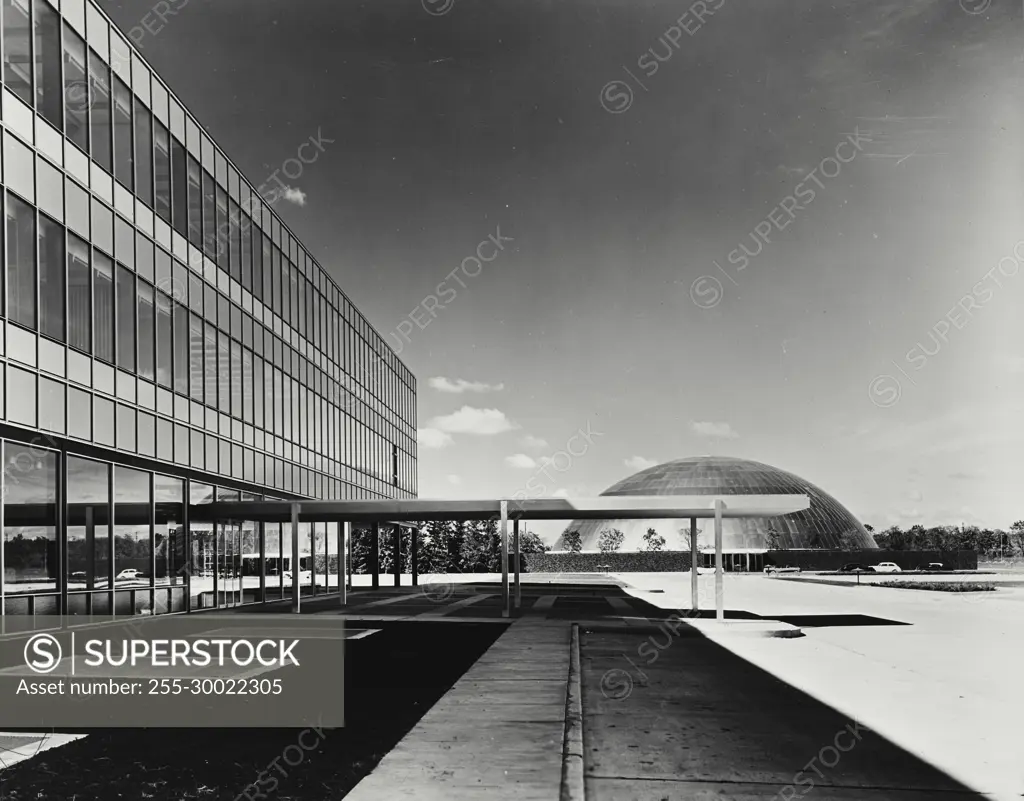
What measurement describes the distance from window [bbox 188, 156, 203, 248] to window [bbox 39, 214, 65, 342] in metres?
7.58

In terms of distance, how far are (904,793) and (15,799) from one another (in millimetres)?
7287

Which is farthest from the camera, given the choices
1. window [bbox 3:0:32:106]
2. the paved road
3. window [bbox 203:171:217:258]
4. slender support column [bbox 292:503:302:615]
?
slender support column [bbox 292:503:302:615]

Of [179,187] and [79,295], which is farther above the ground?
[179,187]

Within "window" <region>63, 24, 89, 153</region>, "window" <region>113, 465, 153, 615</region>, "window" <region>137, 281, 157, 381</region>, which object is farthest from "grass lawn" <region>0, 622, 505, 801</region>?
"window" <region>63, 24, 89, 153</region>

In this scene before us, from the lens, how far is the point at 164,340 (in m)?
26.2

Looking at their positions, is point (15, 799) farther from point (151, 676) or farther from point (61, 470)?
point (61, 470)

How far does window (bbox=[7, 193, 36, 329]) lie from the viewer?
63.0 feet

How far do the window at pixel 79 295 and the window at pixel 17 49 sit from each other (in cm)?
318

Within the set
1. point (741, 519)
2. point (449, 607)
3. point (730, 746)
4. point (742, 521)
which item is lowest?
→ point (742, 521)

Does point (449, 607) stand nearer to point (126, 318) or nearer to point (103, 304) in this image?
point (126, 318)

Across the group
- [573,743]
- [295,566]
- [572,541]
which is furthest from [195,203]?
[572,541]

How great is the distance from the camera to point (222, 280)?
30812 mm

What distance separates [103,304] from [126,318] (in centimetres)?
117

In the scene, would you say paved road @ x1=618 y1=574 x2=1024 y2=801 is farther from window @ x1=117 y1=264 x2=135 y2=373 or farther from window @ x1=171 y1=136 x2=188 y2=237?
window @ x1=171 y1=136 x2=188 y2=237
